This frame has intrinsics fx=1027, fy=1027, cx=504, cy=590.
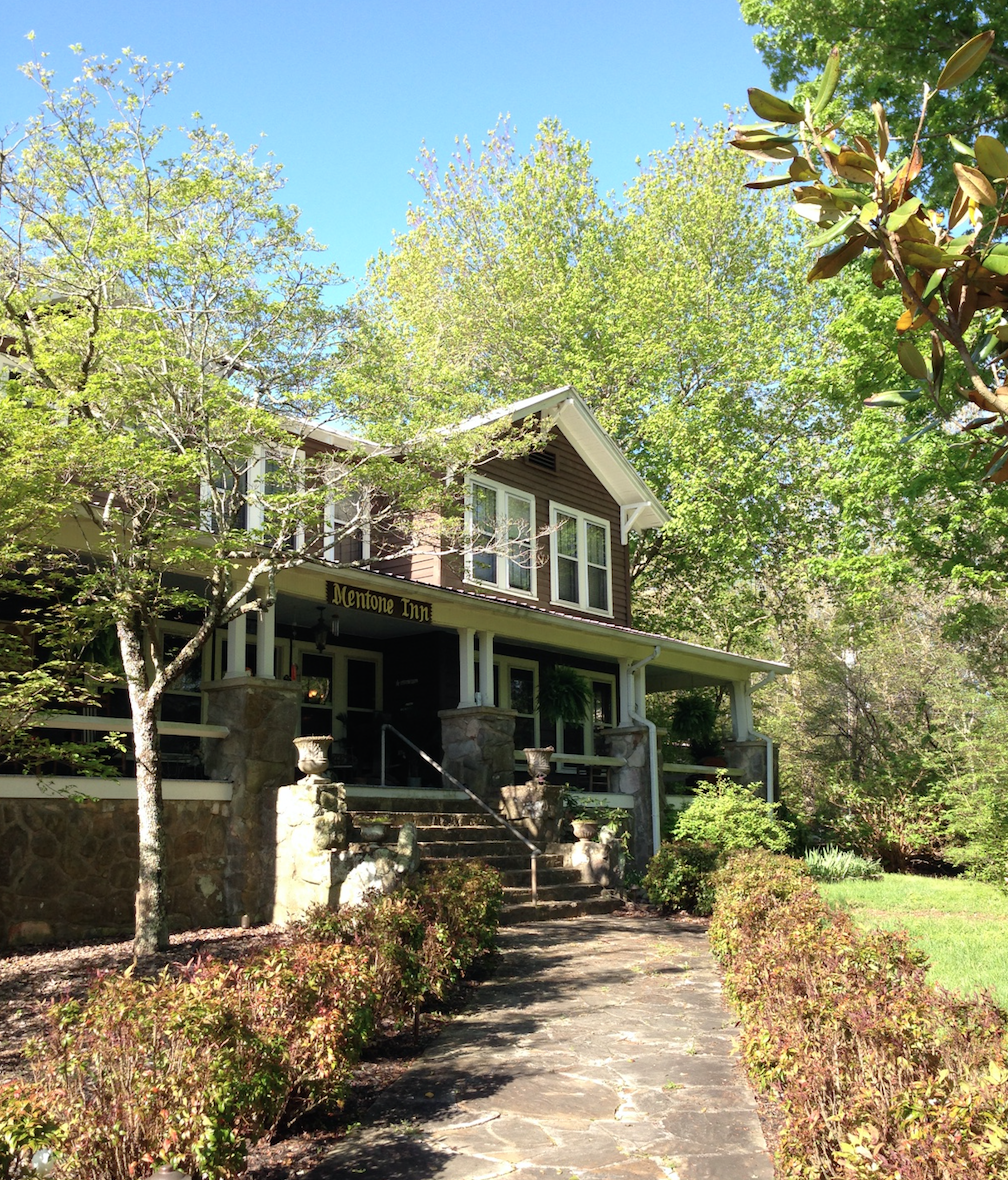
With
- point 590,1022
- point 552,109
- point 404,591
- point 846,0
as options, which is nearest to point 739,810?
point 404,591

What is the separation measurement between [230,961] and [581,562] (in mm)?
13987

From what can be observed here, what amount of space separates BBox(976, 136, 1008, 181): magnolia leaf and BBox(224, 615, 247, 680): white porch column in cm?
1023

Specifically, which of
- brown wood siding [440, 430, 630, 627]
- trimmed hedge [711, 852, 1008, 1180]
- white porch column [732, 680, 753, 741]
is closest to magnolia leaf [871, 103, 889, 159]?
trimmed hedge [711, 852, 1008, 1180]

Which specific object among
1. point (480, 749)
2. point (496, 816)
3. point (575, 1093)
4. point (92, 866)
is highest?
point (480, 749)

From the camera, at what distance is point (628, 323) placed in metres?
27.3

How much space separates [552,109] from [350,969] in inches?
1159

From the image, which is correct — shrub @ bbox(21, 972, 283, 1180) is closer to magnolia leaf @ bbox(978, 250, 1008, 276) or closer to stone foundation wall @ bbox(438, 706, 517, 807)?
magnolia leaf @ bbox(978, 250, 1008, 276)

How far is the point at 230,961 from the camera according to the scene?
23.2 ft

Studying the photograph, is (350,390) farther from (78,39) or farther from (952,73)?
(952,73)

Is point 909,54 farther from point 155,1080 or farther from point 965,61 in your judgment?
point 155,1080

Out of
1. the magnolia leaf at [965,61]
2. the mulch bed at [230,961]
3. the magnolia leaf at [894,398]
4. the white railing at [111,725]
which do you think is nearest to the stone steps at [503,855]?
the white railing at [111,725]

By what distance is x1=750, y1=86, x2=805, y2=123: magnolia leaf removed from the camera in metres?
2.01

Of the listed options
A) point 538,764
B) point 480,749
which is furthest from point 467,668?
point 538,764

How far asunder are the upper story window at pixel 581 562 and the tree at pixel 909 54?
9.54 meters
